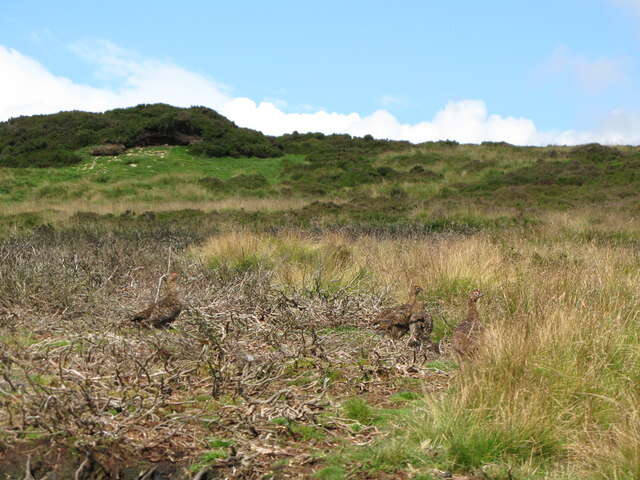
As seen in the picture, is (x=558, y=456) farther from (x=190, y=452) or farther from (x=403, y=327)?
(x=403, y=327)

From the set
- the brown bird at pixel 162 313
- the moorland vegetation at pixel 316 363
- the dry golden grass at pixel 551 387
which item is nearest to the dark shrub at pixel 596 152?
the moorland vegetation at pixel 316 363

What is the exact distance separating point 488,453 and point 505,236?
10844 mm

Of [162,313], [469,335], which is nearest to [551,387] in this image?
[469,335]

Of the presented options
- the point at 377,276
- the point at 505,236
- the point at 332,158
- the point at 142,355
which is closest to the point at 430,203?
the point at 505,236

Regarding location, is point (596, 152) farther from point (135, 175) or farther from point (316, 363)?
point (316, 363)

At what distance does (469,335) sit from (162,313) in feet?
8.41

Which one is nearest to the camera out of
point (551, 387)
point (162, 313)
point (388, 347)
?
point (551, 387)

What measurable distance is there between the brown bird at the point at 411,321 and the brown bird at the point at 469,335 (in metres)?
0.53

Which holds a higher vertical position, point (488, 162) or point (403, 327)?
point (488, 162)

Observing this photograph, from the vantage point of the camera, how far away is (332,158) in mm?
34688

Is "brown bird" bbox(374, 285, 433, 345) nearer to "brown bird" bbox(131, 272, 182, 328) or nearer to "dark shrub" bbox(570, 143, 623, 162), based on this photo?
"brown bird" bbox(131, 272, 182, 328)

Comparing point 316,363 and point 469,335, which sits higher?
point 469,335

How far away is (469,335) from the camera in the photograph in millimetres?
4965

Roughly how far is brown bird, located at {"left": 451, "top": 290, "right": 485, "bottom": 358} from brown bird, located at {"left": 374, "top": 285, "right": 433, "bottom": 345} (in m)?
0.53
